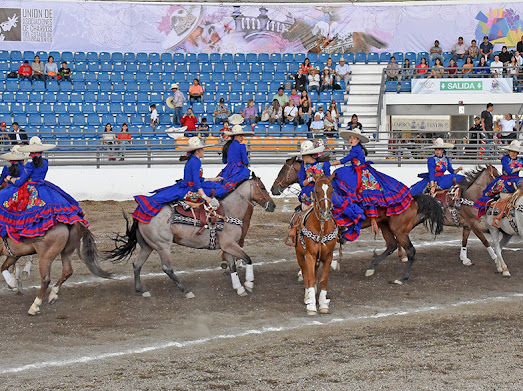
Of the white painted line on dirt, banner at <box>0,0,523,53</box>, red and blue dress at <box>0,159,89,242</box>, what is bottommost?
the white painted line on dirt

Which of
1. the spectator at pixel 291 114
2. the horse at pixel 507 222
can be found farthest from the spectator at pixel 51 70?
the horse at pixel 507 222

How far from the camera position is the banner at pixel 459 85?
2520 centimetres

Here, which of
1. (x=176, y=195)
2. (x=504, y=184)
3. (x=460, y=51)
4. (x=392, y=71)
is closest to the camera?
(x=176, y=195)

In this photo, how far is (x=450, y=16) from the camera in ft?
96.6

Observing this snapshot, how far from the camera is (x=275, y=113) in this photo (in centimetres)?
2509

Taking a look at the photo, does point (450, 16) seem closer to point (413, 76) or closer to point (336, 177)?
point (413, 76)

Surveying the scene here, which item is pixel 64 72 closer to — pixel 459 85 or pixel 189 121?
pixel 189 121

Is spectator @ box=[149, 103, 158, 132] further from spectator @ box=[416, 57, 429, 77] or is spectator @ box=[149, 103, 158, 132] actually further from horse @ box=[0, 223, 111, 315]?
horse @ box=[0, 223, 111, 315]

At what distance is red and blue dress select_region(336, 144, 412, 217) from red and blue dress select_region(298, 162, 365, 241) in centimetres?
19

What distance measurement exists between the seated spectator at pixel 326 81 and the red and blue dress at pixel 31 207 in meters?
18.1

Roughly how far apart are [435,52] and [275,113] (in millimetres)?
7379

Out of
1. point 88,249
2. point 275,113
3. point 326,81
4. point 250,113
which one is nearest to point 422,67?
point 326,81

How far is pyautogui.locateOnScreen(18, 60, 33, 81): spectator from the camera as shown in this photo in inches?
1053

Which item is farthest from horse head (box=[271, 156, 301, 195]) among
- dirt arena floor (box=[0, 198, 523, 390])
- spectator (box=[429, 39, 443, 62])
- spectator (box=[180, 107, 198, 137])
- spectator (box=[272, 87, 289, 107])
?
spectator (box=[429, 39, 443, 62])
